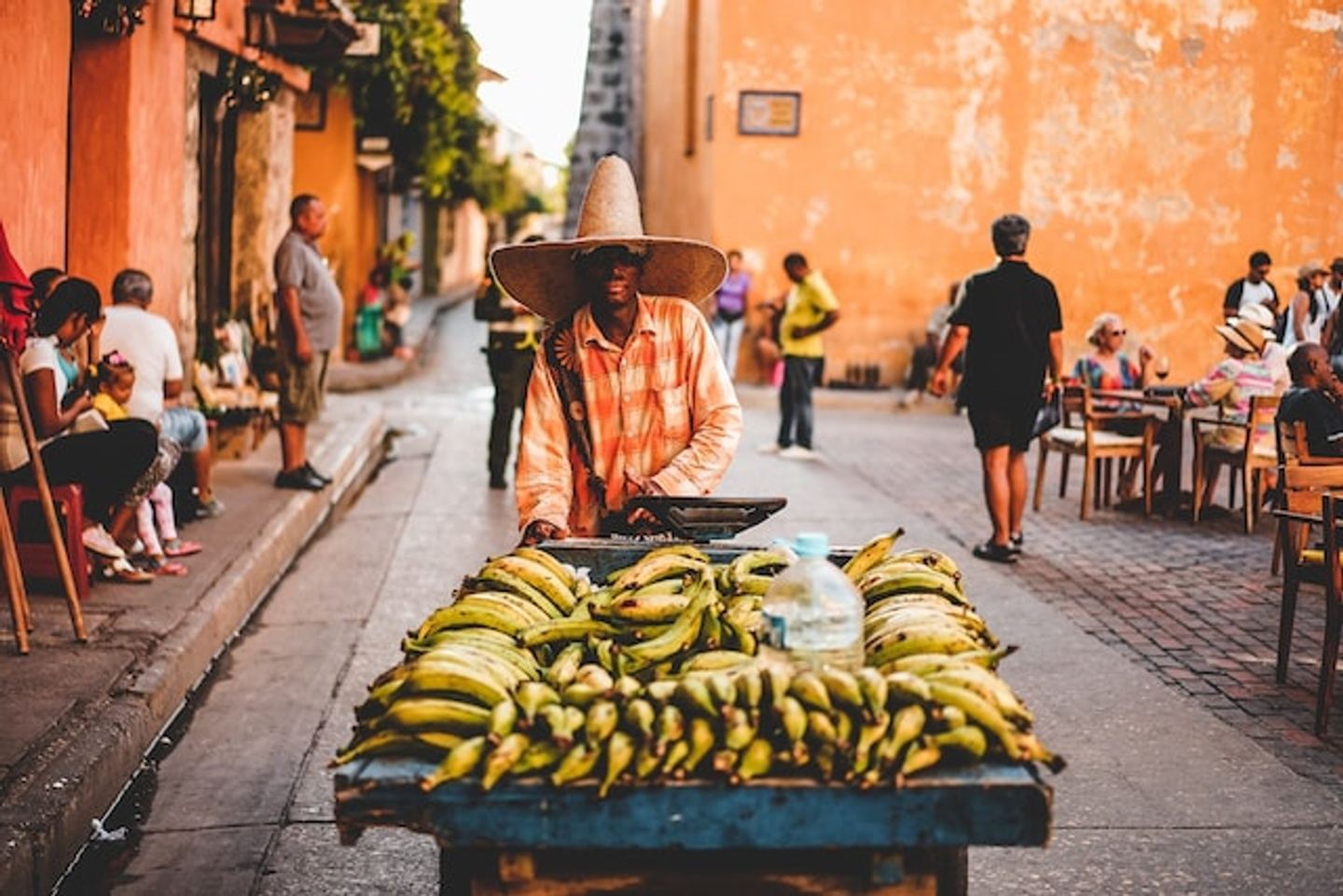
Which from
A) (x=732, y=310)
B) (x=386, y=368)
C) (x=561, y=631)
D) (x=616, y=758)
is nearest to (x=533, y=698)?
(x=616, y=758)

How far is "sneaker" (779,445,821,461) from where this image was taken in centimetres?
1667

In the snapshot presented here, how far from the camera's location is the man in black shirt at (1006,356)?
10.9 metres

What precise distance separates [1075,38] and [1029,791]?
2186 cm

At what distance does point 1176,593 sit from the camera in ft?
33.6

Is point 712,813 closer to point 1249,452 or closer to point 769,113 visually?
point 1249,452

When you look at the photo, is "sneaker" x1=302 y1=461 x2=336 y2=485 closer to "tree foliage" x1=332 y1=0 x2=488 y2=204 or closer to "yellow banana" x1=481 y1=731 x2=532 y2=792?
"tree foliage" x1=332 y1=0 x2=488 y2=204

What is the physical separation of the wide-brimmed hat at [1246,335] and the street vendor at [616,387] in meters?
7.58

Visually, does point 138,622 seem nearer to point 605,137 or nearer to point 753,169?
point 753,169

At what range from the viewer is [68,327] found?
8695 millimetres

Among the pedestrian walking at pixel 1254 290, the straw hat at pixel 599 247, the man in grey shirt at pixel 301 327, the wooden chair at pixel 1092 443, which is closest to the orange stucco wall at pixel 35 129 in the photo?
the man in grey shirt at pixel 301 327

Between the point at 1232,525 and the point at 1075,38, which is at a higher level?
the point at 1075,38

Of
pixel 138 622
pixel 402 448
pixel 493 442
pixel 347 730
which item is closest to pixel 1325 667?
pixel 347 730

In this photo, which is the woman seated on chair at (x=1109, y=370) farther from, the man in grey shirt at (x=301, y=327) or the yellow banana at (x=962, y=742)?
the yellow banana at (x=962, y=742)

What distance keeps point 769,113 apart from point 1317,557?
1671cm
